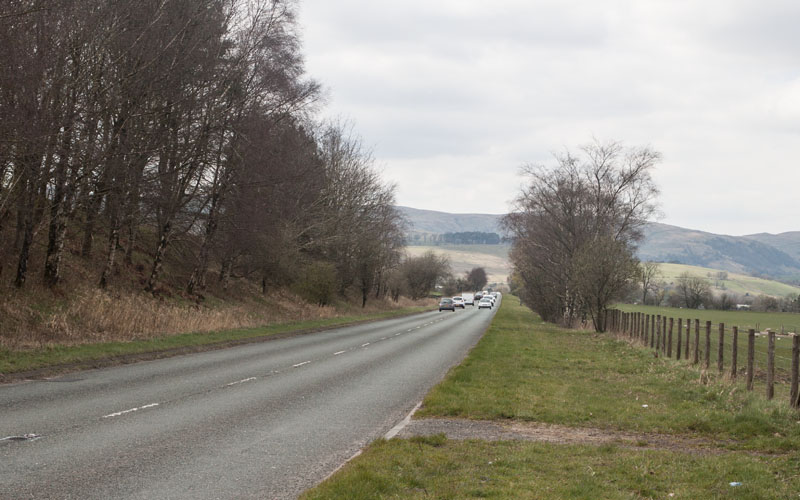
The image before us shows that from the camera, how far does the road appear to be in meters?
6.42

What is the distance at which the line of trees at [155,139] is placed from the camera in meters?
17.1

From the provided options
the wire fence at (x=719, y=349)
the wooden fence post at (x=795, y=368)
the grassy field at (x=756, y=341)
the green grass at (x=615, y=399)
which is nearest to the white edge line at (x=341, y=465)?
the green grass at (x=615, y=399)

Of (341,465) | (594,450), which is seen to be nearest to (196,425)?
(341,465)

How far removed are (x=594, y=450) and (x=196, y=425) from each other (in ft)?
17.5

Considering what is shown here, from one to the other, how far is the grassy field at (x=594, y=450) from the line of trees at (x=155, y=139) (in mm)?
12004

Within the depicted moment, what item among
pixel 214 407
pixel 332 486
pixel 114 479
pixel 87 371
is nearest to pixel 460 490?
pixel 332 486

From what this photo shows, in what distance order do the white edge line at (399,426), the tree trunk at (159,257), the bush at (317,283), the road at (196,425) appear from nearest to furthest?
the road at (196,425)
the white edge line at (399,426)
the tree trunk at (159,257)
the bush at (317,283)

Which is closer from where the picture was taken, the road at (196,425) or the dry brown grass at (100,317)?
the road at (196,425)

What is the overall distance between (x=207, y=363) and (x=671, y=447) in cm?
1227

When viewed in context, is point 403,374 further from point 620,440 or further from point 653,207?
point 653,207

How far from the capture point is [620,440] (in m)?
8.78

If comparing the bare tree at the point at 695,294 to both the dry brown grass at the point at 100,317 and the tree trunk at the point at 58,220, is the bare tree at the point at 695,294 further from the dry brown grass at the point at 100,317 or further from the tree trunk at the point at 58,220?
the tree trunk at the point at 58,220

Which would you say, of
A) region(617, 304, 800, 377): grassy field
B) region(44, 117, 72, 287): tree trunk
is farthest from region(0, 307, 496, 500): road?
region(617, 304, 800, 377): grassy field

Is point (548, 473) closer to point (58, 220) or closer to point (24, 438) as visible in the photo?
point (24, 438)
